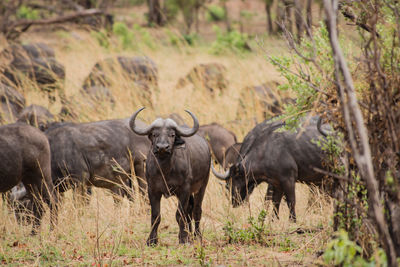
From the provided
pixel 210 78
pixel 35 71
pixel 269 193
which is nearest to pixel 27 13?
pixel 35 71

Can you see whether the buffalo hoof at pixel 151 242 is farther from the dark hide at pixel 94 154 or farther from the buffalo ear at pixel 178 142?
the dark hide at pixel 94 154

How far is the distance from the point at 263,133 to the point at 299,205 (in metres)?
1.18

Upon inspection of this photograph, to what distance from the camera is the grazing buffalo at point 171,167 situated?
6.27 m

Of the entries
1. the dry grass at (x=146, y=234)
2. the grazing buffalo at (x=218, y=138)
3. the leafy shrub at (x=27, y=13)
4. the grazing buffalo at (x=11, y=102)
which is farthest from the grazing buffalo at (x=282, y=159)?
the leafy shrub at (x=27, y=13)

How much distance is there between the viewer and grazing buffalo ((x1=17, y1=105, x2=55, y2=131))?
1121 centimetres

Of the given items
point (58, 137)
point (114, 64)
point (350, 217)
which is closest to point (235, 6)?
point (114, 64)

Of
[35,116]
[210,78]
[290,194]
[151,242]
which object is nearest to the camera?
[151,242]

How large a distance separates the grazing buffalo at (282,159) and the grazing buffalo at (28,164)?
242cm

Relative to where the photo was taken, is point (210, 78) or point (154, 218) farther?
point (210, 78)

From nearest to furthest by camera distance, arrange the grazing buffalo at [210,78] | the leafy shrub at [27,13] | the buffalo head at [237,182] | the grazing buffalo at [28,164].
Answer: the grazing buffalo at [28,164], the buffalo head at [237,182], the grazing buffalo at [210,78], the leafy shrub at [27,13]

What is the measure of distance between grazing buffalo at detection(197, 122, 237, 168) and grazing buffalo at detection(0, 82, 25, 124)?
149 inches

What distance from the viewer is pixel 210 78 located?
15992 mm

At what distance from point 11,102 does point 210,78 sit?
5.45 metres

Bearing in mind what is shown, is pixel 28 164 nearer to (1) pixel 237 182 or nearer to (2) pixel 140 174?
(2) pixel 140 174
